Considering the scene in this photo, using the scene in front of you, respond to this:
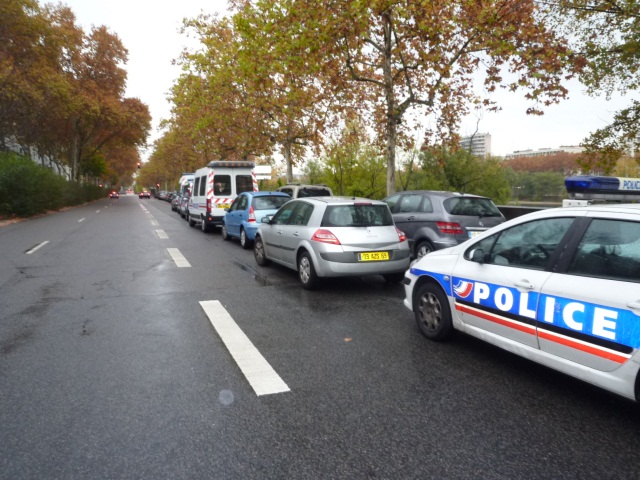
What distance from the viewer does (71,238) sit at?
45.9ft

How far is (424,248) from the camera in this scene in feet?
30.1

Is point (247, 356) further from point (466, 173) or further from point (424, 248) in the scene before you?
point (466, 173)

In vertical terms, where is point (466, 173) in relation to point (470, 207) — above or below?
above

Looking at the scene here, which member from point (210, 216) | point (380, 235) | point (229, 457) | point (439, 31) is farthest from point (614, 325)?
point (210, 216)

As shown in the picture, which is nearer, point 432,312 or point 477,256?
point 477,256

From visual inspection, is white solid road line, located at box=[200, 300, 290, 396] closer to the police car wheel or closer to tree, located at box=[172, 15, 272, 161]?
the police car wheel

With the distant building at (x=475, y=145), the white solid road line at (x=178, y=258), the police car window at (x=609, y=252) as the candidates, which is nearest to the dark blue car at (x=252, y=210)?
the white solid road line at (x=178, y=258)

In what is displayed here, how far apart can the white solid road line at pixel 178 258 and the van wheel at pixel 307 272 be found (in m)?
3.11

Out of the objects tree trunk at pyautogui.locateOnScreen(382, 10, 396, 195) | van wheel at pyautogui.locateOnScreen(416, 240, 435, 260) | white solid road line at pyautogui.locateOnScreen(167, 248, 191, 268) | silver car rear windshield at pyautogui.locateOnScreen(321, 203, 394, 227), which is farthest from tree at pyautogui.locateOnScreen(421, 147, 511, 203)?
silver car rear windshield at pyautogui.locateOnScreen(321, 203, 394, 227)

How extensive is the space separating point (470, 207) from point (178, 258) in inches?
255

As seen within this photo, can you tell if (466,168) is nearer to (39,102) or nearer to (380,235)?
(380,235)

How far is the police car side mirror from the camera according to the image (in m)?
4.14

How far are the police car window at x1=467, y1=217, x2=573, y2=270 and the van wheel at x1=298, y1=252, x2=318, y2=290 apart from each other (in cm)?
329

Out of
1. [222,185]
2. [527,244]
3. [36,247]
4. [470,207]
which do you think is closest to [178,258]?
[36,247]
